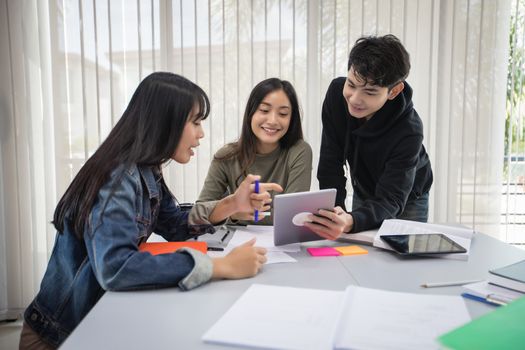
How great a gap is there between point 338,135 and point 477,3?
1324mm

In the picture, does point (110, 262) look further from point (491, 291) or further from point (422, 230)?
point (422, 230)

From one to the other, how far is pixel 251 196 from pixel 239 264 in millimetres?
436

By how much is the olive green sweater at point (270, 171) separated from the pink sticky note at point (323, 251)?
0.63m

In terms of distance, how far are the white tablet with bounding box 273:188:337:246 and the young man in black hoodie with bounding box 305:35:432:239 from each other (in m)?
0.03

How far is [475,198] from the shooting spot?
2.46 metres

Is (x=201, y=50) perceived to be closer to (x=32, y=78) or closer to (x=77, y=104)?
(x=77, y=104)

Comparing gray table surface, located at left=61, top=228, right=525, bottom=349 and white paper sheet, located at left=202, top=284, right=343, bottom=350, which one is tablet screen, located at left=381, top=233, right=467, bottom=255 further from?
white paper sheet, located at left=202, top=284, right=343, bottom=350

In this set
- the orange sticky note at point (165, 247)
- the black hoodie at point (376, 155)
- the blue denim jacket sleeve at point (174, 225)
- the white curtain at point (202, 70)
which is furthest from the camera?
the white curtain at point (202, 70)

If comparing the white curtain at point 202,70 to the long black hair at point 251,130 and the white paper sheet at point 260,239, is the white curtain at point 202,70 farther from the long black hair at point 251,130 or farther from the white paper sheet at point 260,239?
the white paper sheet at point 260,239

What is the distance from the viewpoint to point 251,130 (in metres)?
→ 1.93

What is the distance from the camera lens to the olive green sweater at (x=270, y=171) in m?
1.83

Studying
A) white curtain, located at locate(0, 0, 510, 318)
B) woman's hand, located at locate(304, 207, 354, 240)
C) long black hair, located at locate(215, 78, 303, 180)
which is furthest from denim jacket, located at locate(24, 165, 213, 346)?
white curtain, located at locate(0, 0, 510, 318)

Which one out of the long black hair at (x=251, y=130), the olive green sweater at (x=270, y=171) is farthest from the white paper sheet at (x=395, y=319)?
the long black hair at (x=251, y=130)

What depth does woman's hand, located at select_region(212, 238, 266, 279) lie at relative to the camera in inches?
36.8
